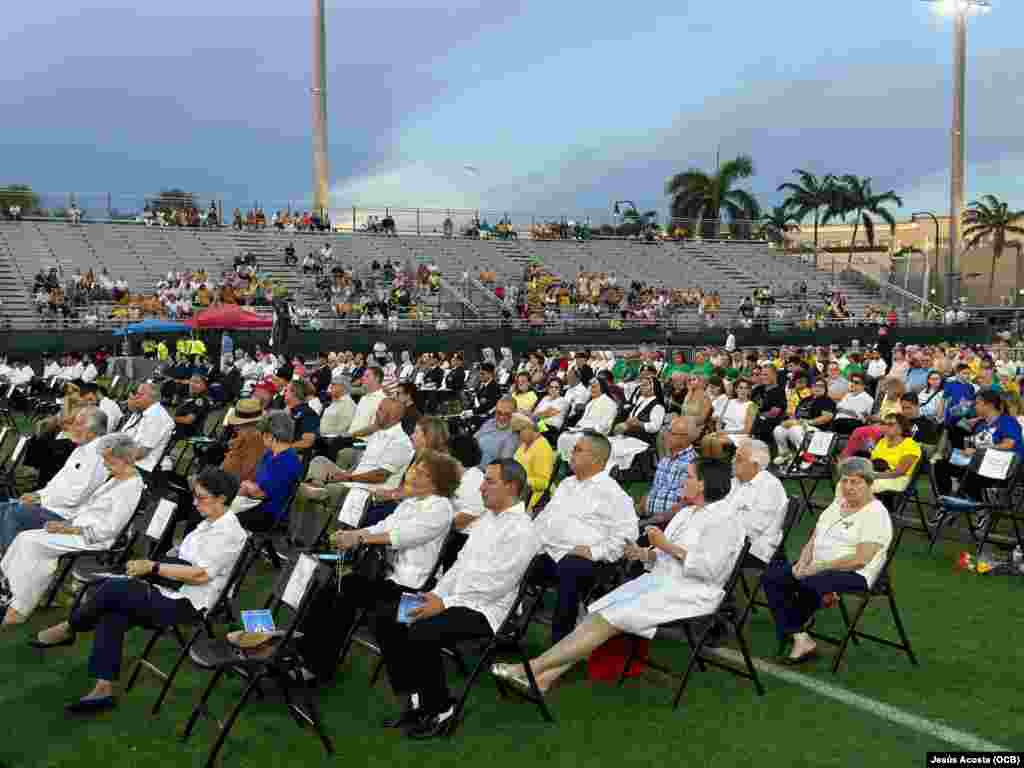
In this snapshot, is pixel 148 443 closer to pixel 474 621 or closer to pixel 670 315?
pixel 474 621

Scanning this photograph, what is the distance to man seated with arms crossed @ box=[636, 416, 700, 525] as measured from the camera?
22.2 ft

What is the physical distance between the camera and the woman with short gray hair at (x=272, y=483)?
7.00 metres

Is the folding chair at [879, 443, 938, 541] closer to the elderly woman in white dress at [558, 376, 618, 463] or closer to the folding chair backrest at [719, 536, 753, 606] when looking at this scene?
the folding chair backrest at [719, 536, 753, 606]

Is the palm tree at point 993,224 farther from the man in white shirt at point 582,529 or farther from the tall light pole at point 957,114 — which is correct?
the man in white shirt at point 582,529

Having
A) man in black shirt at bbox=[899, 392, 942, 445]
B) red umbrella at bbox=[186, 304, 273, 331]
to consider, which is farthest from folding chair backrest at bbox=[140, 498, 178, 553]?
red umbrella at bbox=[186, 304, 273, 331]

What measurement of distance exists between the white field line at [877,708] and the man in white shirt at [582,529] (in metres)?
0.95

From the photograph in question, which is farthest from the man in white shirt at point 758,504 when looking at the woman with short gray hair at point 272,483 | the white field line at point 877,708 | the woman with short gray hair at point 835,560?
the woman with short gray hair at point 272,483

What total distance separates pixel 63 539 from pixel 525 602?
3014mm

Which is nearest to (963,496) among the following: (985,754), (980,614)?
(980,614)

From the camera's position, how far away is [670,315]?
104 feet

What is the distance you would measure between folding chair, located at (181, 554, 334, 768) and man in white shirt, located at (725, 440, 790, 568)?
277cm

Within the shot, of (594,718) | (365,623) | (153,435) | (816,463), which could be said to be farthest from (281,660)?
(816,463)

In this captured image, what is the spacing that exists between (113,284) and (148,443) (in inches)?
825

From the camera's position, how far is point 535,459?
7.82m
